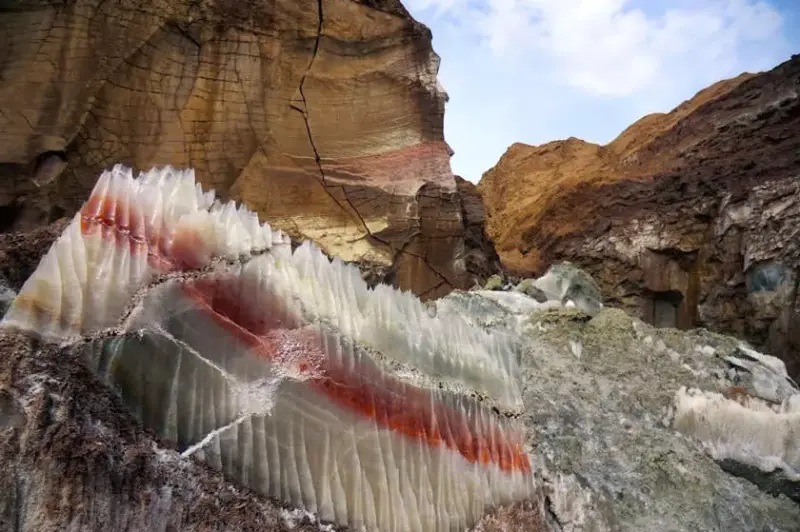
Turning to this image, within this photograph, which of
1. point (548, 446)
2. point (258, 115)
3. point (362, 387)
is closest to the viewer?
point (362, 387)

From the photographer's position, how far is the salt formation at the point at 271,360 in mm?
2027

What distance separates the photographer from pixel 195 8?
5.13 metres

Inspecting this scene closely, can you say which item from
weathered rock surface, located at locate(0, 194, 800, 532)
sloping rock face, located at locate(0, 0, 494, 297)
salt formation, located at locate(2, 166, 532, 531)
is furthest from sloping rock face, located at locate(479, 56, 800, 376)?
salt formation, located at locate(2, 166, 532, 531)

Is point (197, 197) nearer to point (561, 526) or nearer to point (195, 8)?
point (561, 526)

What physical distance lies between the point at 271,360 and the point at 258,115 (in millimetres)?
3418

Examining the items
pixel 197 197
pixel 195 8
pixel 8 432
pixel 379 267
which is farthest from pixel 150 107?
pixel 8 432

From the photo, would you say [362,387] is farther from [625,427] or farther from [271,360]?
[625,427]

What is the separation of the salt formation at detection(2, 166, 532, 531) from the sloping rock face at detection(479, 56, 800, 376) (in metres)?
5.64

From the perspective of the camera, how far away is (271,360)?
2.25 meters

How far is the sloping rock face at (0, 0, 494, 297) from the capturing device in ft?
15.4

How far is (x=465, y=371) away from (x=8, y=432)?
1489mm

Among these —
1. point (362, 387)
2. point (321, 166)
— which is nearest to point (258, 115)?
point (321, 166)

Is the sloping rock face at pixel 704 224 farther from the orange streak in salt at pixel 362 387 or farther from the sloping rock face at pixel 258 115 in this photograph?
the orange streak in salt at pixel 362 387

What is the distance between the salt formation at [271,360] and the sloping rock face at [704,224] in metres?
5.64
